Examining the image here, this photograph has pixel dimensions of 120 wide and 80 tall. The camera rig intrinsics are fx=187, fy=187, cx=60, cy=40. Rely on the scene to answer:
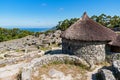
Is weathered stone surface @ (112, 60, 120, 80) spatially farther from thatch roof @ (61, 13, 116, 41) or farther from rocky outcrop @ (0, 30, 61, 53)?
rocky outcrop @ (0, 30, 61, 53)

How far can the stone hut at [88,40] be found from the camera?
57.5 feet

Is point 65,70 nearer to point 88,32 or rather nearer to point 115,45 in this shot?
point 88,32

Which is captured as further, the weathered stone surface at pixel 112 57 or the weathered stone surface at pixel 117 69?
the weathered stone surface at pixel 112 57

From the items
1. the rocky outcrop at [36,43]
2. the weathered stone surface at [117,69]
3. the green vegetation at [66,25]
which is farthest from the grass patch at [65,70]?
the green vegetation at [66,25]

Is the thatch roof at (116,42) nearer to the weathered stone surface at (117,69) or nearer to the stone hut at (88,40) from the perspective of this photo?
the stone hut at (88,40)

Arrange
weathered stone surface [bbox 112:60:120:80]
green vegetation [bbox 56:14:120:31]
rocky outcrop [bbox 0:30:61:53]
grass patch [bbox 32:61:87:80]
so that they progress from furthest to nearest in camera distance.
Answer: green vegetation [bbox 56:14:120:31], rocky outcrop [bbox 0:30:61:53], grass patch [bbox 32:61:87:80], weathered stone surface [bbox 112:60:120:80]

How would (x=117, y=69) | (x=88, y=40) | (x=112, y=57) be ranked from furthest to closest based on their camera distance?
1. (x=112, y=57)
2. (x=88, y=40)
3. (x=117, y=69)

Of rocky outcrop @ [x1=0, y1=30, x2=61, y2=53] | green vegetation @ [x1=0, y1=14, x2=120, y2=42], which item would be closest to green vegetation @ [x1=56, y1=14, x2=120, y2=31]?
green vegetation @ [x1=0, y1=14, x2=120, y2=42]

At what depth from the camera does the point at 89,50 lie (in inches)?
700

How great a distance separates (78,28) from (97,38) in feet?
7.02

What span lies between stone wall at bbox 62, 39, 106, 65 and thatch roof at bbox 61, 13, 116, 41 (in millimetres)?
545

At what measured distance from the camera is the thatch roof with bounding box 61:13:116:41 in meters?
17.5

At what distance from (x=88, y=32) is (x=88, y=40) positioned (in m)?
0.90

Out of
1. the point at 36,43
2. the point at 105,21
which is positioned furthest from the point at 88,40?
the point at 105,21
